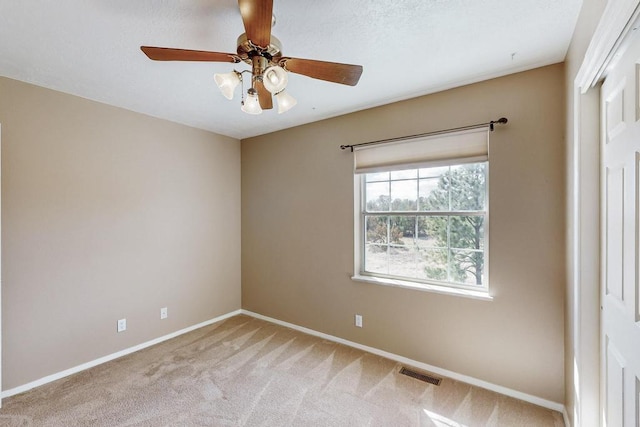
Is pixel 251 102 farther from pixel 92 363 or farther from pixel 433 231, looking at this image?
pixel 92 363

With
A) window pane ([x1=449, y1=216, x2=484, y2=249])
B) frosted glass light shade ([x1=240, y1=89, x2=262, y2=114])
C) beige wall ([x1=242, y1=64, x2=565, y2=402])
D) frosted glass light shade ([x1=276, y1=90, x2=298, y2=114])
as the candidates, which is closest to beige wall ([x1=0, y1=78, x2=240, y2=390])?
beige wall ([x1=242, y1=64, x2=565, y2=402])

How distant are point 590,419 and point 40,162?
4.00 metres

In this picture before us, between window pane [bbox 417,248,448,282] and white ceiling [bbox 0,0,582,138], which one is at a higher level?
white ceiling [bbox 0,0,582,138]

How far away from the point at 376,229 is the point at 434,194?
67 centimetres

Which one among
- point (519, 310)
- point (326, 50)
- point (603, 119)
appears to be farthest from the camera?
point (519, 310)

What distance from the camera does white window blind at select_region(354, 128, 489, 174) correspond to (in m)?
2.33

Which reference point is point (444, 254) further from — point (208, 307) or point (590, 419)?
point (208, 307)

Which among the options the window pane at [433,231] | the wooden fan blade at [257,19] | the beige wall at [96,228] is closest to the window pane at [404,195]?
the window pane at [433,231]

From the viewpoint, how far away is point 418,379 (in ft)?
7.88

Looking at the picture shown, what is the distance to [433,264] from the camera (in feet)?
8.55

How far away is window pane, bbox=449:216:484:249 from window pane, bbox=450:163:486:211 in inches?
3.6

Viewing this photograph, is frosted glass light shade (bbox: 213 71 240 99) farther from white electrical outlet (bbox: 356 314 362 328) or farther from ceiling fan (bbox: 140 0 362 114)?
white electrical outlet (bbox: 356 314 362 328)

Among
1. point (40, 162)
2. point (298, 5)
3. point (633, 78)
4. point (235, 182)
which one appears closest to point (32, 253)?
point (40, 162)

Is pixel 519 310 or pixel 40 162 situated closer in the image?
pixel 519 310
